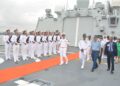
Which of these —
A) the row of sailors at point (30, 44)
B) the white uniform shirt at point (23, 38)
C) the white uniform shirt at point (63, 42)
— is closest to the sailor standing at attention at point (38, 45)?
the row of sailors at point (30, 44)

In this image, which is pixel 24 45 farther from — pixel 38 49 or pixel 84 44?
pixel 84 44

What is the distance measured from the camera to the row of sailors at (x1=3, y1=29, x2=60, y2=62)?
44.5 ft

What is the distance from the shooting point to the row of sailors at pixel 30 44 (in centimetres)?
1358

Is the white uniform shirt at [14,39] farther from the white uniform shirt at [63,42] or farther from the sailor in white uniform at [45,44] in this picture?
the sailor in white uniform at [45,44]

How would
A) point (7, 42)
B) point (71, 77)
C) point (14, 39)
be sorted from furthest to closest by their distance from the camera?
1. point (7, 42)
2. point (14, 39)
3. point (71, 77)

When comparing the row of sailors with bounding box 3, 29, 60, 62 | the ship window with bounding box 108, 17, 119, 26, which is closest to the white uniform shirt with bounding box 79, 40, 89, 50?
the row of sailors with bounding box 3, 29, 60, 62

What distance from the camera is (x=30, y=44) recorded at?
15312 mm

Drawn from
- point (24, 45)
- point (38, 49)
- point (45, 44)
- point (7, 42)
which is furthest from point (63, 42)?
point (45, 44)

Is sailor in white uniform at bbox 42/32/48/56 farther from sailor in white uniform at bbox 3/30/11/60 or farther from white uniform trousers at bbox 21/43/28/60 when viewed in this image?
sailor in white uniform at bbox 3/30/11/60

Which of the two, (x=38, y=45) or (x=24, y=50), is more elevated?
(x=38, y=45)

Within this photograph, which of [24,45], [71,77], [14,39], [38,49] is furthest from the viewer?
[38,49]

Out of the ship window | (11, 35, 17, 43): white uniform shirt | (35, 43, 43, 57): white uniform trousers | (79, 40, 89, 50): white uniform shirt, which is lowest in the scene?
(35, 43, 43, 57): white uniform trousers

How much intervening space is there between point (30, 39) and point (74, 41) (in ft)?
48.8

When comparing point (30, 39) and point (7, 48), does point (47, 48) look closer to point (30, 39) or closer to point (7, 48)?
point (30, 39)
